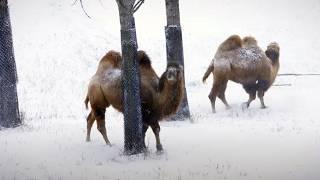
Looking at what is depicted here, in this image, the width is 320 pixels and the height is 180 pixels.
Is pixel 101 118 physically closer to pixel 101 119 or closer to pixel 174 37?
pixel 101 119

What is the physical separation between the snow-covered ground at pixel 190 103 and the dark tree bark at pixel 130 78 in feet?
1.66

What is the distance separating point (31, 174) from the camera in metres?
8.37

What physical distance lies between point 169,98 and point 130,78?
2.52 ft

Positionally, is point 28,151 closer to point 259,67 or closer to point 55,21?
point 259,67

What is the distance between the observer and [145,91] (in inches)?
378

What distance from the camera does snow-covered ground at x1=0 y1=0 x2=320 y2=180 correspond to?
862 cm

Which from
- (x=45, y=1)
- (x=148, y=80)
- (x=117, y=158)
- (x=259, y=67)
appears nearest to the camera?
(x=117, y=158)

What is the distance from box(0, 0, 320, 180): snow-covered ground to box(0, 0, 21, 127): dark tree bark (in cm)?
43

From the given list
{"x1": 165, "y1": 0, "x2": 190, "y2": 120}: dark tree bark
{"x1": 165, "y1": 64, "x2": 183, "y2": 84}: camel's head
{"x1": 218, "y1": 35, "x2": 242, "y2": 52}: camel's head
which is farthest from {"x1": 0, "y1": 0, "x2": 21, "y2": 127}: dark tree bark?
{"x1": 218, "y1": 35, "x2": 242, "y2": 52}: camel's head

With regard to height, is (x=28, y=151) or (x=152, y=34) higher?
(x=152, y=34)

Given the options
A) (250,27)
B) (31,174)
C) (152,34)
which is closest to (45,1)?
(152,34)

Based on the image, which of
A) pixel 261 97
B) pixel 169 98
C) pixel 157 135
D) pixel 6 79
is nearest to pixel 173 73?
pixel 169 98

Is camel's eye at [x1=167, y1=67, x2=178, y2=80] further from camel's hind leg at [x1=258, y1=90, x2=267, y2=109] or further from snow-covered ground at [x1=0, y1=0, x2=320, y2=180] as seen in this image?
camel's hind leg at [x1=258, y1=90, x2=267, y2=109]

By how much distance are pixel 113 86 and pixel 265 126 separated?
13.2ft
